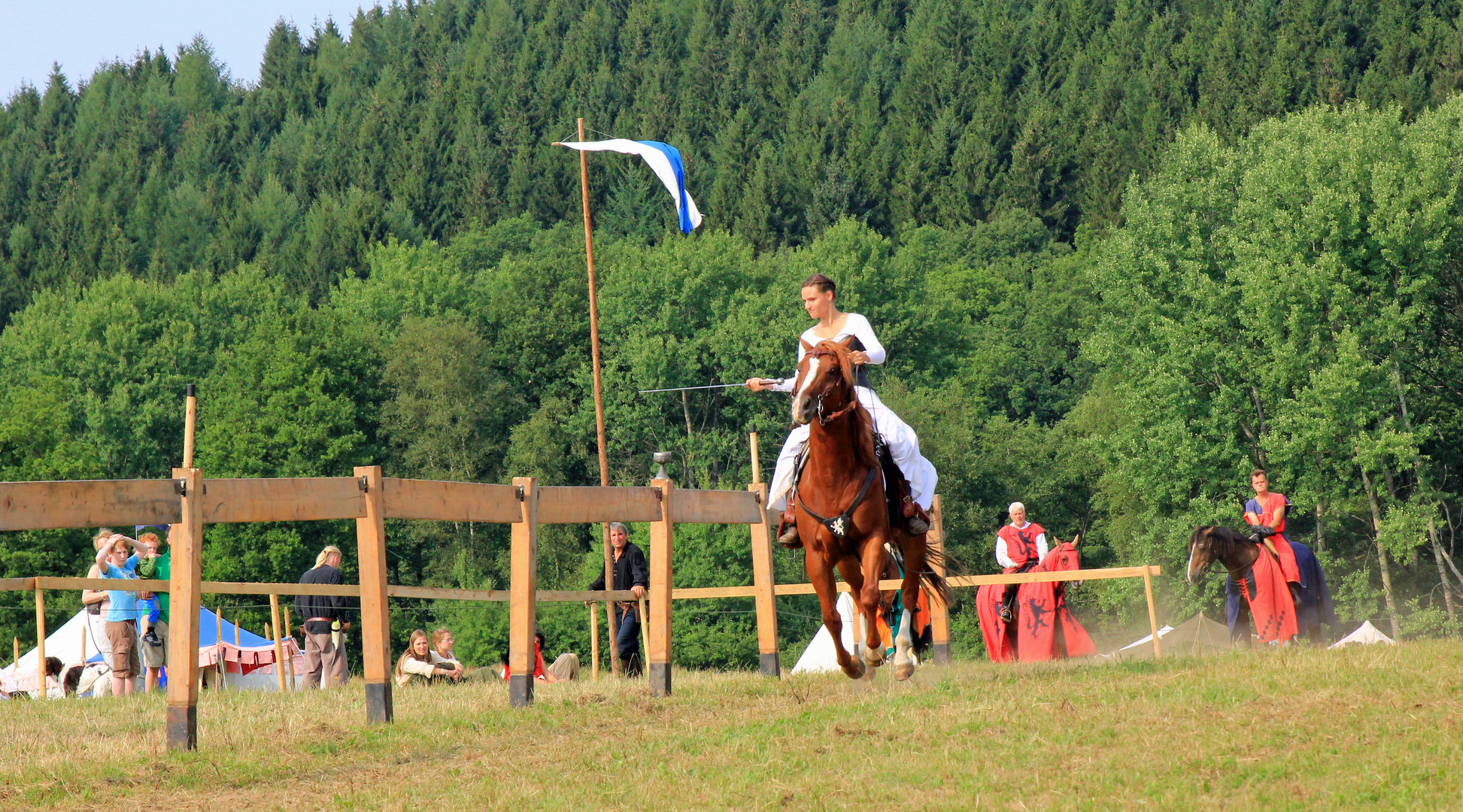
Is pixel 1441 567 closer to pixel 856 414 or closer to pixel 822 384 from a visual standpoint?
pixel 856 414

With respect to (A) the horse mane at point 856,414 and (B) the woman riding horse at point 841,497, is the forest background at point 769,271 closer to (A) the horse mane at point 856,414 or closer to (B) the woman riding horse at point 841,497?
(B) the woman riding horse at point 841,497

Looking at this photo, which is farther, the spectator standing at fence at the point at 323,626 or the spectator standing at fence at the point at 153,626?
the spectator standing at fence at the point at 323,626

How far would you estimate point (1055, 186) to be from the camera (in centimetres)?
8544

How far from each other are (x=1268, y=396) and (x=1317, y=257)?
13.8 ft

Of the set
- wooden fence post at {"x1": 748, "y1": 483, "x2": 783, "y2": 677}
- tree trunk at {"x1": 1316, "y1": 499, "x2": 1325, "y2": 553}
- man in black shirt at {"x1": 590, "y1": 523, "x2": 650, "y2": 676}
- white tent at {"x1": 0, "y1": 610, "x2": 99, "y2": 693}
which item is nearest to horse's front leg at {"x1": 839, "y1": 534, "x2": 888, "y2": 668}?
wooden fence post at {"x1": 748, "y1": 483, "x2": 783, "y2": 677}

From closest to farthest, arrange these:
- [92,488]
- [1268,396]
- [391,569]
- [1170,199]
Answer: [92,488]
[1268,396]
[1170,199]
[391,569]

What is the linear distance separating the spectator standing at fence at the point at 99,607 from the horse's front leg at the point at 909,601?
7.55 meters

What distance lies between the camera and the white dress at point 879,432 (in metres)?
10.2

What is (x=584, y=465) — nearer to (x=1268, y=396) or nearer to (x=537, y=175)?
(x=1268, y=396)

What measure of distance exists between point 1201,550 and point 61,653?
54.4ft

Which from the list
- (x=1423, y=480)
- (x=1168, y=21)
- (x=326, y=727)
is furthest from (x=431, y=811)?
(x=1168, y=21)

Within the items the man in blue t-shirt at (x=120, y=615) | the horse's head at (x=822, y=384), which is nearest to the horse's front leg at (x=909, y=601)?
the horse's head at (x=822, y=384)

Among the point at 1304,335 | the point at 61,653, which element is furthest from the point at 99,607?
the point at 1304,335

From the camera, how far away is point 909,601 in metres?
11.3
